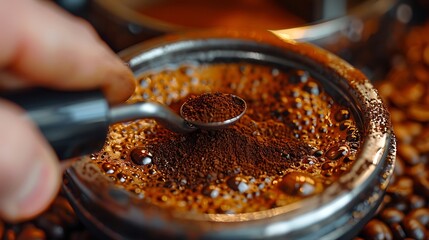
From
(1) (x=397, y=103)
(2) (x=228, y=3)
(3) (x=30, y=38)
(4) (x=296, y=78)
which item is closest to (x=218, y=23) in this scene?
(2) (x=228, y=3)

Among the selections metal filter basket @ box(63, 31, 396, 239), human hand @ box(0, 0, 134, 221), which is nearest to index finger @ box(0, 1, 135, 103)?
human hand @ box(0, 0, 134, 221)

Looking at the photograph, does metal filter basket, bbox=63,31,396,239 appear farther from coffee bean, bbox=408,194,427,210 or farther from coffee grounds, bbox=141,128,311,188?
coffee bean, bbox=408,194,427,210

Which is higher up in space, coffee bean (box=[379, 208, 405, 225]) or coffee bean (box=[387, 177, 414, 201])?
coffee bean (box=[387, 177, 414, 201])

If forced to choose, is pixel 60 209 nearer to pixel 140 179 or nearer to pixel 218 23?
pixel 140 179

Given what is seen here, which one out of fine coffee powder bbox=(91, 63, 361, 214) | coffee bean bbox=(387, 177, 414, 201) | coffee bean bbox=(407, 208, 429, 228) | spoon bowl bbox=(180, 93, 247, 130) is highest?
spoon bowl bbox=(180, 93, 247, 130)

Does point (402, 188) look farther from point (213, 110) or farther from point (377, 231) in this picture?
point (213, 110)
